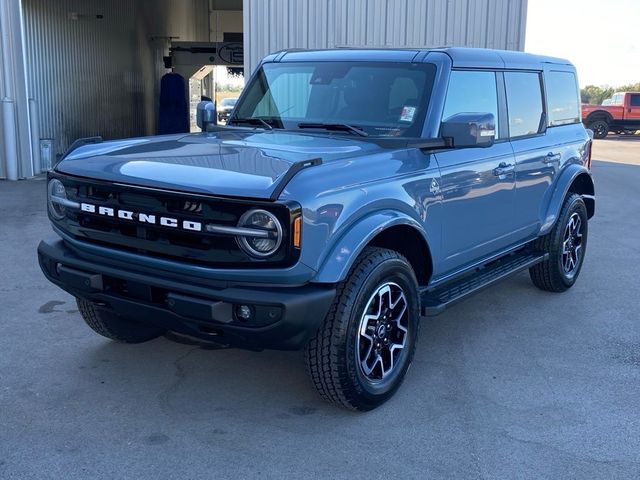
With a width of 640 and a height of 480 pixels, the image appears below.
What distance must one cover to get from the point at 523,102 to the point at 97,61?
49.9 ft

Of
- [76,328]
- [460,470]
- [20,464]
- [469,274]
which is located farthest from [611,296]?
[20,464]

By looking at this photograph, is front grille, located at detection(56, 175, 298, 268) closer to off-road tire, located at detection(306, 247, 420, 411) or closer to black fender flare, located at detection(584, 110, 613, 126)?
off-road tire, located at detection(306, 247, 420, 411)

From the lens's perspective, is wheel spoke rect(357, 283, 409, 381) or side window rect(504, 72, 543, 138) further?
side window rect(504, 72, 543, 138)

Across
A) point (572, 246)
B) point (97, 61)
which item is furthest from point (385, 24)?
point (97, 61)

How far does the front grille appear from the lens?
309cm

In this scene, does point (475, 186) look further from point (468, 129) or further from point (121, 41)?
point (121, 41)

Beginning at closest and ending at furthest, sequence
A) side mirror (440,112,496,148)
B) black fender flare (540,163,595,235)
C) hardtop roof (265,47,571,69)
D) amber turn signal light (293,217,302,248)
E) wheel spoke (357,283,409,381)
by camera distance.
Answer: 1. amber turn signal light (293,217,302,248)
2. wheel spoke (357,283,409,381)
3. side mirror (440,112,496,148)
4. hardtop roof (265,47,571,69)
5. black fender flare (540,163,595,235)

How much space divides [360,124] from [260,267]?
1530 mm

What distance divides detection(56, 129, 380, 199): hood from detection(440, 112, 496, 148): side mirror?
0.49 metres

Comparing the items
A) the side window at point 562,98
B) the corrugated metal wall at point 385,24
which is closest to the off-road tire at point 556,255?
the side window at point 562,98

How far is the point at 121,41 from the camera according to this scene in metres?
19.9

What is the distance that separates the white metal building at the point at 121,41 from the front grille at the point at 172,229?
6806mm

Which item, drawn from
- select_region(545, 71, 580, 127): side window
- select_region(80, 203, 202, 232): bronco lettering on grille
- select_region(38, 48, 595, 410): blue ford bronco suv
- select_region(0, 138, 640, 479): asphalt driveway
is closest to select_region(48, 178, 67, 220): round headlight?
select_region(38, 48, 595, 410): blue ford bronco suv

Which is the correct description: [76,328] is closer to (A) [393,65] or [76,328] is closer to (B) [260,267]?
(B) [260,267]
